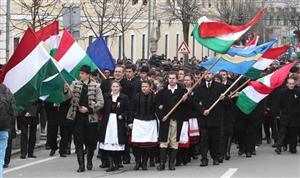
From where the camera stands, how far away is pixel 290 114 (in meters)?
18.2

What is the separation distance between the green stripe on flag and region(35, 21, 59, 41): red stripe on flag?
4.40m

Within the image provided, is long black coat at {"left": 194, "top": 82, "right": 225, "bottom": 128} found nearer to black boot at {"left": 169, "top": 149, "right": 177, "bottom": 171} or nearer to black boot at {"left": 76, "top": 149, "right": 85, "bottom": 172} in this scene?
black boot at {"left": 169, "top": 149, "right": 177, "bottom": 171}

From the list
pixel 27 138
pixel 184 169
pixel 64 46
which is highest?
pixel 64 46

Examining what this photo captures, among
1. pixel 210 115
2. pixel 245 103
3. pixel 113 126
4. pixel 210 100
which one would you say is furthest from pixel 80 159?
pixel 245 103

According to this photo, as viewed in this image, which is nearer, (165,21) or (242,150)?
(242,150)

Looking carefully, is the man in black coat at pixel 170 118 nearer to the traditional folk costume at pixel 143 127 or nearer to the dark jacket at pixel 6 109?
the traditional folk costume at pixel 143 127

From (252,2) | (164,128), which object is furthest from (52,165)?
(252,2)

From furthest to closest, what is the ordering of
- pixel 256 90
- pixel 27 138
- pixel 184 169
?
pixel 256 90 < pixel 27 138 < pixel 184 169

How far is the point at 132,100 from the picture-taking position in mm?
15156

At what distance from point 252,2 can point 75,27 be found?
172ft

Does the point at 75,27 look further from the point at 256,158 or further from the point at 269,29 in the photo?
the point at 269,29

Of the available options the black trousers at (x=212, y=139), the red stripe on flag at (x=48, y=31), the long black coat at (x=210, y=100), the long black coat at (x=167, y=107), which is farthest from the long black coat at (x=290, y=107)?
the red stripe on flag at (x=48, y=31)

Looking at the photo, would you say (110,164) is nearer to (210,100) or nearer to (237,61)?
(210,100)

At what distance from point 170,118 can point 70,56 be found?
2.88 metres
